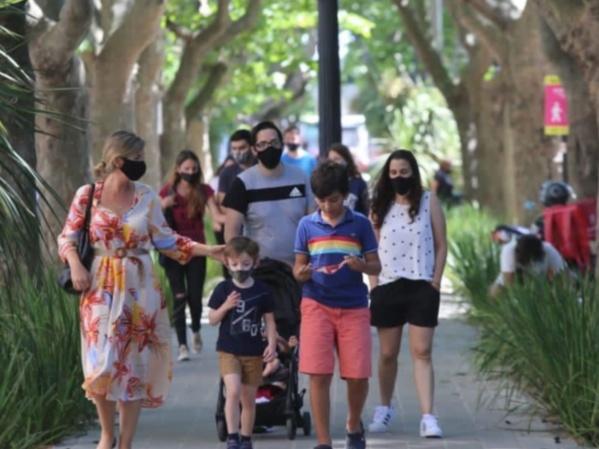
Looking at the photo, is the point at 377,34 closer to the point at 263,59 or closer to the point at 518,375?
the point at 263,59

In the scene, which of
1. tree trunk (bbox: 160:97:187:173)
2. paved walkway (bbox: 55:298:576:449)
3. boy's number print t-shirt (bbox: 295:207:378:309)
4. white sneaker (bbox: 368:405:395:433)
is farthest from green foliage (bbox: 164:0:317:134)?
boy's number print t-shirt (bbox: 295:207:378:309)

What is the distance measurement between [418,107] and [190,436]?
142 feet

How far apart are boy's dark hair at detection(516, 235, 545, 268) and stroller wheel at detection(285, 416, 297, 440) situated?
427 cm

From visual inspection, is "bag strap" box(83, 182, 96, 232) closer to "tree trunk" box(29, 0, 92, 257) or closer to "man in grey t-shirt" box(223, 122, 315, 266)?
"man in grey t-shirt" box(223, 122, 315, 266)

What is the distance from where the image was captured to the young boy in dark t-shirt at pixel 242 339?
32.2 ft

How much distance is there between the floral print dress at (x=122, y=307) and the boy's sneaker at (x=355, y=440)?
1.10 m

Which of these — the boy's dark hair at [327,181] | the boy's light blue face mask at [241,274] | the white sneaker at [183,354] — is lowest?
the white sneaker at [183,354]

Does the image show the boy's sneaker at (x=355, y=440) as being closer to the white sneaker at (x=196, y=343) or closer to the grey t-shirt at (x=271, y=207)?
the grey t-shirt at (x=271, y=207)

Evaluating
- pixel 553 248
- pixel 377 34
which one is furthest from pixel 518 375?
pixel 377 34

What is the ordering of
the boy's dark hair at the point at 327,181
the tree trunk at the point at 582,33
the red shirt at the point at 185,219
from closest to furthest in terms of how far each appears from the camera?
the boy's dark hair at the point at 327,181 < the tree trunk at the point at 582,33 < the red shirt at the point at 185,219

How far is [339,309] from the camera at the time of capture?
962 centimetres

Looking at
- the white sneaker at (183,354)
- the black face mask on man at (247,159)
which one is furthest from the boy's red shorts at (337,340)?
the white sneaker at (183,354)

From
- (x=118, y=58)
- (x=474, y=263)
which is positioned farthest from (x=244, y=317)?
(x=118, y=58)

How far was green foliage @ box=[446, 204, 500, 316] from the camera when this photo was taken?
57.4 ft
